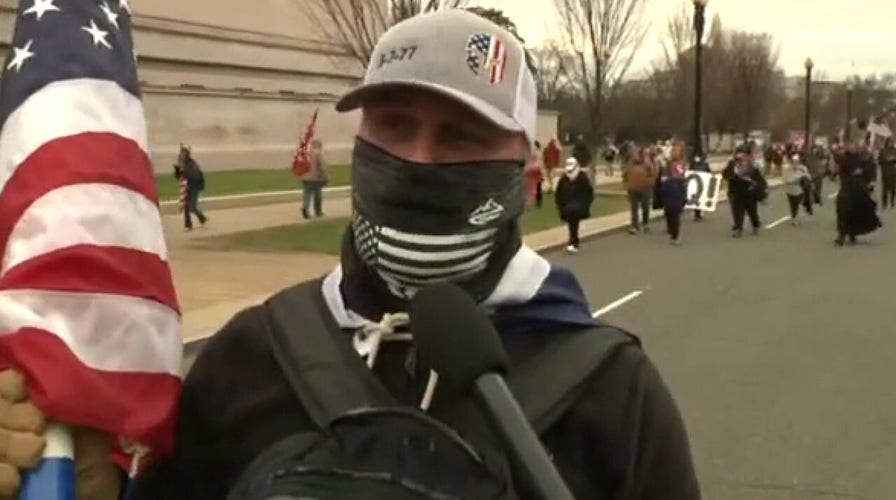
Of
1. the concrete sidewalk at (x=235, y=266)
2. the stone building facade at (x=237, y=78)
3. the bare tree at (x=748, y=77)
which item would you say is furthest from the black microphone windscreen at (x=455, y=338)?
the bare tree at (x=748, y=77)

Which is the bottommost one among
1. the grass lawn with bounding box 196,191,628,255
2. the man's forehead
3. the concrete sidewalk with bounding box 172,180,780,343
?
the grass lawn with bounding box 196,191,628,255

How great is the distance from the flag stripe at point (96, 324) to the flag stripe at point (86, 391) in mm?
17

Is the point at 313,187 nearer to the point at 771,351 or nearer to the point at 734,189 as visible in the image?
the point at 734,189

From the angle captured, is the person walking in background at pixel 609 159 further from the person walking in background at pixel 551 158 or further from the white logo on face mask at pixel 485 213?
the white logo on face mask at pixel 485 213

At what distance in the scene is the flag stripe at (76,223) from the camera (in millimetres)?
2592

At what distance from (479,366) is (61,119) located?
112 centimetres

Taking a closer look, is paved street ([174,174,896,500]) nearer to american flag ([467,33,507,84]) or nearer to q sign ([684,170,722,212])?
american flag ([467,33,507,84])

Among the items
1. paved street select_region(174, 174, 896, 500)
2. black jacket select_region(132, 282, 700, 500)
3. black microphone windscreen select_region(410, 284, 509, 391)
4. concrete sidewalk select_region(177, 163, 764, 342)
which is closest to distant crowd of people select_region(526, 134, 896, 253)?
paved street select_region(174, 174, 896, 500)

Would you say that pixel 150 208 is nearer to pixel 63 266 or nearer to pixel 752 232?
pixel 63 266

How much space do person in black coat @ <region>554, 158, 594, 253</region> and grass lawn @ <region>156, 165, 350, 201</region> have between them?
12049 millimetres

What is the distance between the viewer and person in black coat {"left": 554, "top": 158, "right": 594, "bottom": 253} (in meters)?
26.5

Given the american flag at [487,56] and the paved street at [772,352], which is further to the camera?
the paved street at [772,352]

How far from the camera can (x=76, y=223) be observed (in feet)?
8.57

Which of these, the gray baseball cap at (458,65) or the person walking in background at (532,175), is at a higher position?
the gray baseball cap at (458,65)
